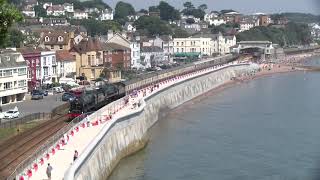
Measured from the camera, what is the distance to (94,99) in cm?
2662

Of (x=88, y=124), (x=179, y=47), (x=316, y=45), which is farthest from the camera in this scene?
(x=316, y=45)

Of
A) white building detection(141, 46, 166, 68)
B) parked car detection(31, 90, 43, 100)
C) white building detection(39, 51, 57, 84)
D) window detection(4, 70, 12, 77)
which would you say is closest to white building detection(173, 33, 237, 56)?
white building detection(141, 46, 166, 68)

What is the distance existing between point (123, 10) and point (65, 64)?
78.1 meters

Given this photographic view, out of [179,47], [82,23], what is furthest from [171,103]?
[82,23]

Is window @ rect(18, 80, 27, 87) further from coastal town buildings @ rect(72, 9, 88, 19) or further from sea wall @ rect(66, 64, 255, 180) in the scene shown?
coastal town buildings @ rect(72, 9, 88, 19)

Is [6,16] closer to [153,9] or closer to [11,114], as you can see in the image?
[11,114]

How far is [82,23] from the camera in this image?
3381 inches

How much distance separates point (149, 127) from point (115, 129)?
25.8 feet

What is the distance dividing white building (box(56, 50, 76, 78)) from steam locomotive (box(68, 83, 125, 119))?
1082cm

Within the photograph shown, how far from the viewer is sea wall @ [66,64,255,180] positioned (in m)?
18.0

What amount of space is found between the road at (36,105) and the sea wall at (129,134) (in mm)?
4354

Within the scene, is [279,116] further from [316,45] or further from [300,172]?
[316,45]

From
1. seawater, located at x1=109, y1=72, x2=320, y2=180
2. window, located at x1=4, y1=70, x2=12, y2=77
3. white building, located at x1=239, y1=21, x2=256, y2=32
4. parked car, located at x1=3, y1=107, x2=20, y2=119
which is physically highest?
white building, located at x1=239, y1=21, x2=256, y2=32

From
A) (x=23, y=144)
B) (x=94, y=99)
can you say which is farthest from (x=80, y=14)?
(x=23, y=144)
